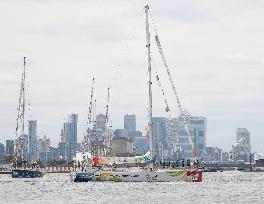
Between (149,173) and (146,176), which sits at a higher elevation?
(149,173)

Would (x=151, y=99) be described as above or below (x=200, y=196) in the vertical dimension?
above

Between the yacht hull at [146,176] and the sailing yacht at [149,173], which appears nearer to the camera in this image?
the sailing yacht at [149,173]

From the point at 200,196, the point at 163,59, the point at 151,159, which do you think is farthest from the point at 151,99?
the point at 200,196

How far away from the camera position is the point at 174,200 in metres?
112

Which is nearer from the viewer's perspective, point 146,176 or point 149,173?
point 149,173

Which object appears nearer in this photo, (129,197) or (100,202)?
(100,202)

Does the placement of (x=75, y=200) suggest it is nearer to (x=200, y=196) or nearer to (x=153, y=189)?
(x=200, y=196)

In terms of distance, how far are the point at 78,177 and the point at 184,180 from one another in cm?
2534

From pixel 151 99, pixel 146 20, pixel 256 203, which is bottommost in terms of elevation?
pixel 256 203

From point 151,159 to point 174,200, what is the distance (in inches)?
1912

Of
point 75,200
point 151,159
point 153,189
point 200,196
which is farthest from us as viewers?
point 151,159

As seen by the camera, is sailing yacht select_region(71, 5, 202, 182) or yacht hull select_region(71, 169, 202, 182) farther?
yacht hull select_region(71, 169, 202, 182)

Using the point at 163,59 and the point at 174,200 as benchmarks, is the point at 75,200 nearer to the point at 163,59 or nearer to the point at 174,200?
the point at 174,200

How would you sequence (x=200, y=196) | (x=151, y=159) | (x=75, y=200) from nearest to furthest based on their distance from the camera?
(x=75, y=200) → (x=200, y=196) → (x=151, y=159)
